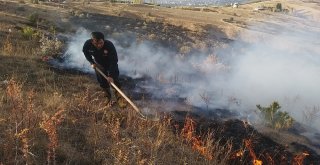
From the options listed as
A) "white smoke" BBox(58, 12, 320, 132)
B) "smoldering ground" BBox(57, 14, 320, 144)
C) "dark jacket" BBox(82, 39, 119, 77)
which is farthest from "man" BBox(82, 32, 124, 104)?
"white smoke" BBox(58, 12, 320, 132)

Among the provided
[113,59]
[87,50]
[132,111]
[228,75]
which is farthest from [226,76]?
[132,111]

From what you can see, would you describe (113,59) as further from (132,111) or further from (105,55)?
(132,111)

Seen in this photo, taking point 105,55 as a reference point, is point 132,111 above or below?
below

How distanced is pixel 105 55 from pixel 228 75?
6836 millimetres

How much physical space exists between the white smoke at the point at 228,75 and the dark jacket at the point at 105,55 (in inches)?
104

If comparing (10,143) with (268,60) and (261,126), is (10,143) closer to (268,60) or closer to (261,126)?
(261,126)

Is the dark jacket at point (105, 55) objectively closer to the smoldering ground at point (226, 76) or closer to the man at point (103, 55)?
the man at point (103, 55)

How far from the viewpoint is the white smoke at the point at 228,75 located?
11383mm

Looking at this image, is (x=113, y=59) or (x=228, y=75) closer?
(x=113, y=59)

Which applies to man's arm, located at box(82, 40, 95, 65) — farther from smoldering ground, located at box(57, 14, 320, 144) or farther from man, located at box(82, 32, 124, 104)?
smoldering ground, located at box(57, 14, 320, 144)

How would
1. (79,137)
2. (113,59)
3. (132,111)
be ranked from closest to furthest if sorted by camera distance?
(79,137) → (132,111) → (113,59)

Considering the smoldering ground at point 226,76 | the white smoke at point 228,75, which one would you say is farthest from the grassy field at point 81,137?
the white smoke at point 228,75

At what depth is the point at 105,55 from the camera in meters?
8.27

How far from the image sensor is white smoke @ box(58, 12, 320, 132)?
37.3 ft
